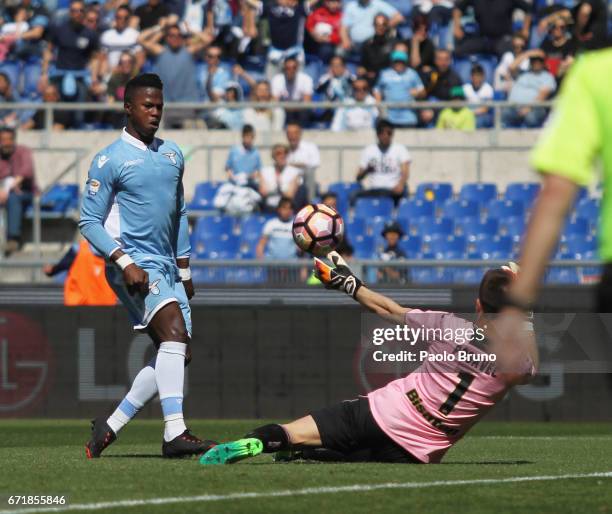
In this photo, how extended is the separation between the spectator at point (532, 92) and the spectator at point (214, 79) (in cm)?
414

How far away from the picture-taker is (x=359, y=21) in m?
22.2

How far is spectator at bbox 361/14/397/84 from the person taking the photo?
21.4m

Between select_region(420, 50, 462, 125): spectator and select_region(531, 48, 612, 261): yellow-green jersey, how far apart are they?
16.7 m

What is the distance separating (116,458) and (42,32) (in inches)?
600

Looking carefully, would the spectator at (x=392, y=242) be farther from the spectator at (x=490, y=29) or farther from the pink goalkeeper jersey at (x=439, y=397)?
the pink goalkeeper jersey at (x=439, y=397)

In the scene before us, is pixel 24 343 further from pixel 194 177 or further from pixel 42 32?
pixel 42 32

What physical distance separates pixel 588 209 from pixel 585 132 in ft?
48.8

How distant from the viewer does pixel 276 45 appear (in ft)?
72.7

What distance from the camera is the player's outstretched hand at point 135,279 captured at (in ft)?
28.9

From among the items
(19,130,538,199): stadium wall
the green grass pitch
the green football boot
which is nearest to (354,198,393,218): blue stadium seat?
(19,130,538,199): stadium wall

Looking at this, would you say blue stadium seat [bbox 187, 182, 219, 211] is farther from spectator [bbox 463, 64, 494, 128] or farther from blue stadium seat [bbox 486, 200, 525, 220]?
spectator [bbox 463, 64, 494, 128]

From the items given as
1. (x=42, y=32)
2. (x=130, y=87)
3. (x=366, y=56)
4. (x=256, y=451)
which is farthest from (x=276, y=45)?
(x=256, y=451)

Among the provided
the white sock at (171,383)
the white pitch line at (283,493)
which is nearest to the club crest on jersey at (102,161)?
the white sock at (171,383)

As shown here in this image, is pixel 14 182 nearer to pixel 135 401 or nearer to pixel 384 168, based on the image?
pixel 384 168
